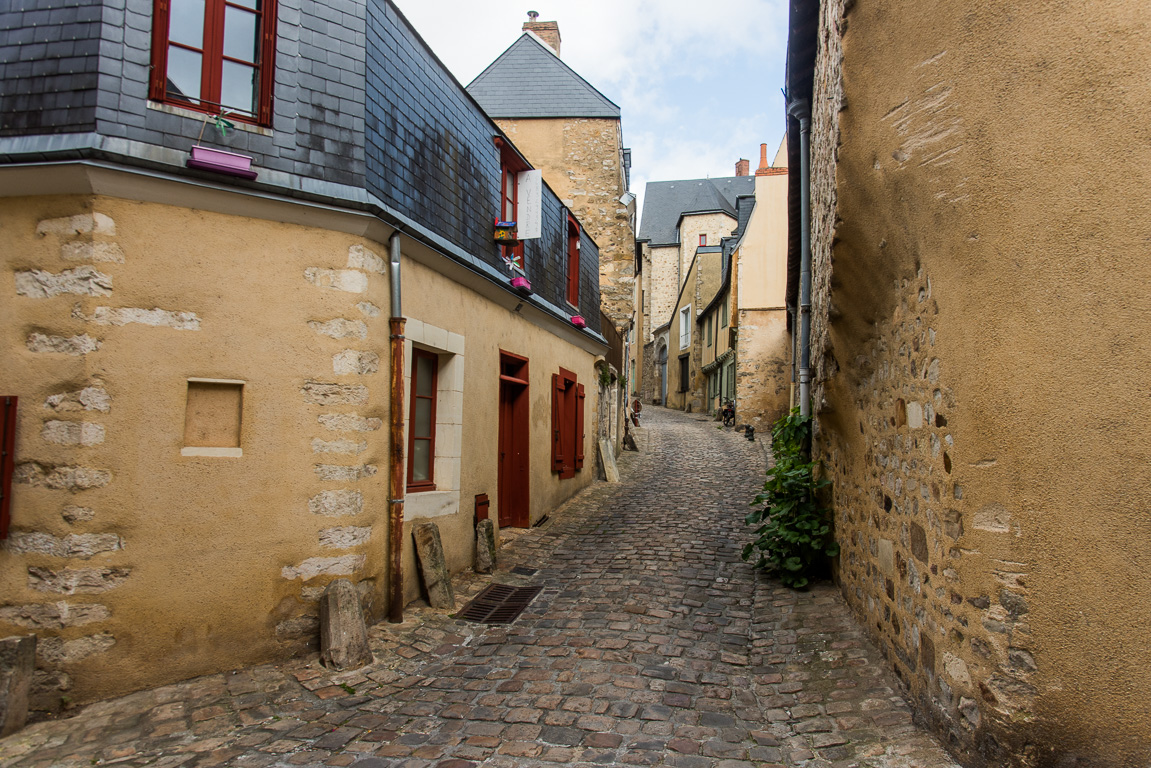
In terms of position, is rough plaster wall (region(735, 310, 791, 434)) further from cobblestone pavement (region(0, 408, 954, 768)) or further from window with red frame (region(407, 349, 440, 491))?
window with red frame (region(407, 349, 440, 491))

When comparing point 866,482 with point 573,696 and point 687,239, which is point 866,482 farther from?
point 687,239

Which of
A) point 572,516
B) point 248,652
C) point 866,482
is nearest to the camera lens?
point 248,652

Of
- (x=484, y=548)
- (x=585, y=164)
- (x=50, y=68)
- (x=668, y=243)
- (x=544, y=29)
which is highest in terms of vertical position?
(x=668, y=243)

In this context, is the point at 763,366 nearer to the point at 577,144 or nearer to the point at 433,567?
the point at 577,144

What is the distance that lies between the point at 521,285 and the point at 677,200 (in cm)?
3763

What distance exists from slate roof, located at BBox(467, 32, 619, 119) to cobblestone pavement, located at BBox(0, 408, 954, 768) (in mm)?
11753

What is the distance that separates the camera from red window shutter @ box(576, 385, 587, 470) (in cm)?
1094

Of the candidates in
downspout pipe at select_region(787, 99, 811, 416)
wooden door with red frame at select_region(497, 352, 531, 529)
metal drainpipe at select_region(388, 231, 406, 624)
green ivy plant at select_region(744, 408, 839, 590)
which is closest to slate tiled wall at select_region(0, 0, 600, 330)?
metal drainpipe at select_region(388, 231, 406, 624)

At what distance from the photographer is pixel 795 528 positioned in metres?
5.86

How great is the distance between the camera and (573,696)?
3916mm

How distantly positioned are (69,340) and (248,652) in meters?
2.04

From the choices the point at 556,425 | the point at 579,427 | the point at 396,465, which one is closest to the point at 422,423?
the point at 396,465

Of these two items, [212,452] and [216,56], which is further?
[216,56]

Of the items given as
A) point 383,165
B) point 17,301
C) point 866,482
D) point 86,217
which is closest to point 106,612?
point 17,301
